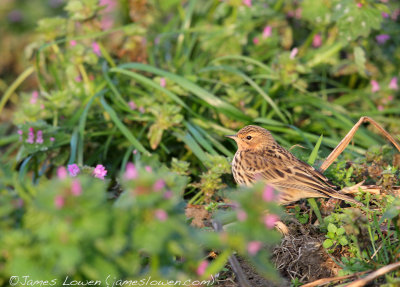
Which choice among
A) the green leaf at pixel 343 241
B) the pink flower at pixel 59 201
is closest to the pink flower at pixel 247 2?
the green leaf at pixel 343 241

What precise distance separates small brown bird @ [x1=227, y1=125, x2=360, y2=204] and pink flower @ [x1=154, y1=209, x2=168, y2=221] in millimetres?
1559

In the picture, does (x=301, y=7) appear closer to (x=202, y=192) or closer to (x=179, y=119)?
(x=179, y=119)

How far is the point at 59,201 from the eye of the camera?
2078 millimetres

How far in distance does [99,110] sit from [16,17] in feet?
15.6

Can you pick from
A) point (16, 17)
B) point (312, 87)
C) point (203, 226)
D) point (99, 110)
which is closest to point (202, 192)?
point (203, 226)

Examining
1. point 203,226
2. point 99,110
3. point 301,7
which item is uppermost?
point 301,7

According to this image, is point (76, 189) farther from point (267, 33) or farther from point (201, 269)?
point (267, 33)

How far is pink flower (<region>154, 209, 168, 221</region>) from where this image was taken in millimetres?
2146

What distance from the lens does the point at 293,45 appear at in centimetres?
668

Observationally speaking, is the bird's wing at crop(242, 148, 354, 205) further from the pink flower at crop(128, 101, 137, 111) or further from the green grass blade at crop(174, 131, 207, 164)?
the pink flower at crop(128, 101, 137, 111)

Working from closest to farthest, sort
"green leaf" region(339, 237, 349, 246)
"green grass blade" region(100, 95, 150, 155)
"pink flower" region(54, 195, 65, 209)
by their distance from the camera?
"pink flower" region(54, 195, 65, 209)
"green leaf" region(339, 237, 349, 246)
"green grass blade" region(100, 95, 150, 155)

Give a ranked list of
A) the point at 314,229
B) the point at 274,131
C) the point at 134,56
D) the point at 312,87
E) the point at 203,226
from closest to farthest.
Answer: the point at 314,229, the point at 203,226, the point at 274,131, the point at 134,56, the point at 312,87

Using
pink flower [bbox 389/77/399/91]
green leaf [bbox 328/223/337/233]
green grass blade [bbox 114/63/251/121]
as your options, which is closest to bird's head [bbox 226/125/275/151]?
green grass blade [bbox 114/63/251/121]

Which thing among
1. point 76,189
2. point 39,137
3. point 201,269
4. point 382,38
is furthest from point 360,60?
point 76,189
